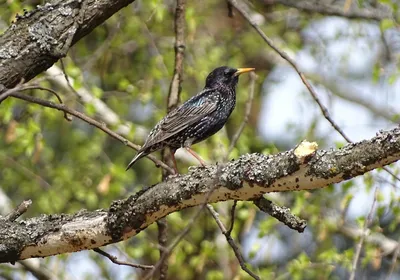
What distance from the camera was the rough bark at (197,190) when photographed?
320 centimetres

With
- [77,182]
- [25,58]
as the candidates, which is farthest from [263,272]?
[25,58]

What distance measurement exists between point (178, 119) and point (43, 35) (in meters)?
1.19

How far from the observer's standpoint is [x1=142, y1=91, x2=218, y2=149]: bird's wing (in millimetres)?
5035

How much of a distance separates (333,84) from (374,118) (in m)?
0.63

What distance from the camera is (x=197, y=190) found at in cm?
362

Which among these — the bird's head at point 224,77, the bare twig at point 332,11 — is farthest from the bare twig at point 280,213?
the bare twig at point 332,11

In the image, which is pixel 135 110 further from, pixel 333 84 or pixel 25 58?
pixel 25 58

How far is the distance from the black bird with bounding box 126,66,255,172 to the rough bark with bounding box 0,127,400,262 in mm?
986

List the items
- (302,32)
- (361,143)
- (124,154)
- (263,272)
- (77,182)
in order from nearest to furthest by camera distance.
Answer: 1. (361,143)
2. (263,272)
3. (77,182)
4. (124,154)
5. (302,32)

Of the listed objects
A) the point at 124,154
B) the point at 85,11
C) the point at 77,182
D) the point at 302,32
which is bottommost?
the point at 85,11

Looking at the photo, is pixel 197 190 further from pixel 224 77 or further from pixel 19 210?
pixel 224 77

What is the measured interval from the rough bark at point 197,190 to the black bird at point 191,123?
3.24 ft

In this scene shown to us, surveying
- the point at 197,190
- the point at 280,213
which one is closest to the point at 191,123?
the point at 197,190

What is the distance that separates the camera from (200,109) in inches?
207
